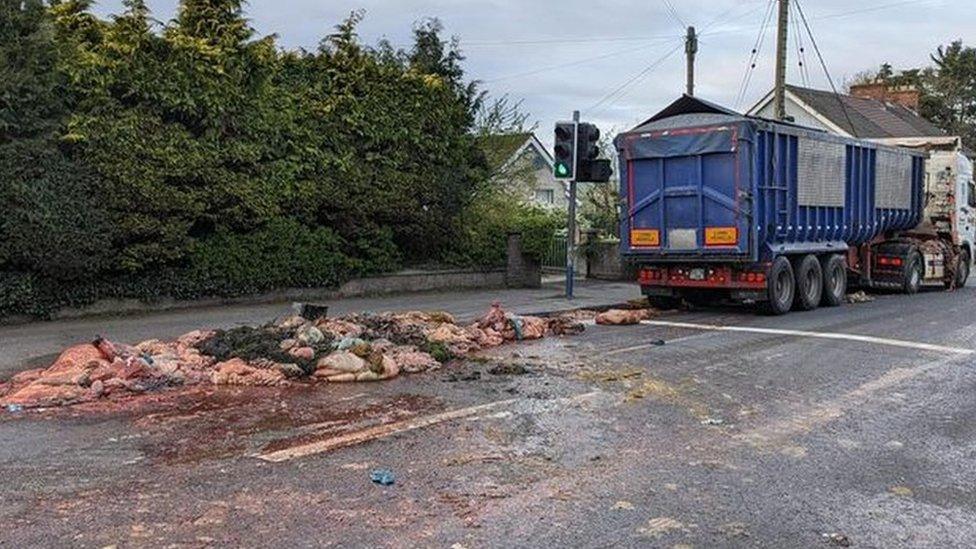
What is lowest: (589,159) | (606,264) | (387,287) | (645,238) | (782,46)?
(387,287)

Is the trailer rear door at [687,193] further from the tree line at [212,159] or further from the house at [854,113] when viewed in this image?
the house at [854,113]

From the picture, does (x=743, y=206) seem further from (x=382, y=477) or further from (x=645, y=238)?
(x=382, y=477)

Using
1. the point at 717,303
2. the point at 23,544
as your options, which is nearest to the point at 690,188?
the point at 717,303

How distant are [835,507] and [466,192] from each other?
52.2 ft

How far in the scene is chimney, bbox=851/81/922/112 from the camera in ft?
162

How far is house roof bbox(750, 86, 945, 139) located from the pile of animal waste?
1317 inches

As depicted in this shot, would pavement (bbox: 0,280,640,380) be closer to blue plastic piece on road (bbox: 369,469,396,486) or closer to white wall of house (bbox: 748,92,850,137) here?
blue plastic piece on road (bbox: 369,469,396,486)

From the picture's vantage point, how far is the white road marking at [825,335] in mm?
11336

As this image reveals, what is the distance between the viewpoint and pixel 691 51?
2848 cm

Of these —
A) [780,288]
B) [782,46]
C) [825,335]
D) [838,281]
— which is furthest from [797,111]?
[825,335]

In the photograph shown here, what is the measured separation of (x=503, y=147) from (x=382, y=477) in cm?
1938

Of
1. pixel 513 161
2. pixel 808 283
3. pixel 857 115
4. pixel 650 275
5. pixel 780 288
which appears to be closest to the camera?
pixel 780 288

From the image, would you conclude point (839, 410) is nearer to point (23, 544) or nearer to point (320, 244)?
point (23, 544)

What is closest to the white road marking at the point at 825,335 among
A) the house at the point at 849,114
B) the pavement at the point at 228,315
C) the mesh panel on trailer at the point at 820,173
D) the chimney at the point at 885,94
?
the pavement at the point at 228,315
